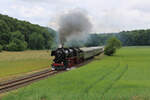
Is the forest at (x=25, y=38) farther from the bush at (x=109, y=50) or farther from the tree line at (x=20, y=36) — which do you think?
the bush at (x=109, y=50)

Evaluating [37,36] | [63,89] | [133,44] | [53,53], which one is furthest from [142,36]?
[63,89]

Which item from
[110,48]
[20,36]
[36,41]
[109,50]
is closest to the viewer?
[109,50]

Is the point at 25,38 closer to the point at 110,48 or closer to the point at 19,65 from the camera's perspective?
the point at 110,48

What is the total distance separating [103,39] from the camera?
117812 millimetres

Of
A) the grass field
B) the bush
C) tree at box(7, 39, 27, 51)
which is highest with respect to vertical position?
tree at box(7, 39, 27, 51)

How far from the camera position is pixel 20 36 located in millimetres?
84188

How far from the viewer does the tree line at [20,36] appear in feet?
256

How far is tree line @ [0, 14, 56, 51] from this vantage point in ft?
256

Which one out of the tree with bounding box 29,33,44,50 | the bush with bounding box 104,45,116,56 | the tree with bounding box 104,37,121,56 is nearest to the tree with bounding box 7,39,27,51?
the tree with bounding box 29,33,44,50

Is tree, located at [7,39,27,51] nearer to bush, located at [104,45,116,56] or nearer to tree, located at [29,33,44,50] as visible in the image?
tree, located at [29,33,44,50]

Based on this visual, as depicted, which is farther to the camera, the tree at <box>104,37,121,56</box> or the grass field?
the tree at <box>104,37,121,56</box>

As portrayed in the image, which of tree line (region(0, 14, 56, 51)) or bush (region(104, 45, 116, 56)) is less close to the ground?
tree line (region(0, 14, 56, 51))

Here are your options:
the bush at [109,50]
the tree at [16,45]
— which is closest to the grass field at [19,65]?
the bush at [109,50]

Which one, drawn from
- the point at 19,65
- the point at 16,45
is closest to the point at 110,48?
the point at 19,65
